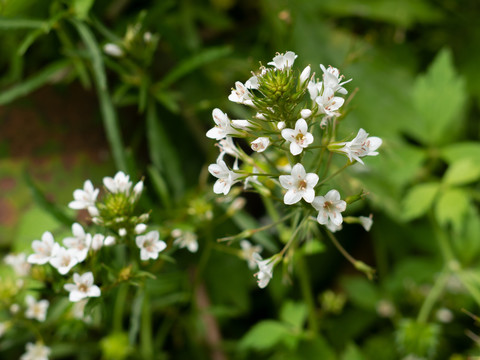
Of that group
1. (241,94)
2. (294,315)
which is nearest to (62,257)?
(241,94)

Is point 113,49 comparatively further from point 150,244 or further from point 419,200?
point 419,200

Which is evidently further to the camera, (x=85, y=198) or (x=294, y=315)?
(x=294, y=315)

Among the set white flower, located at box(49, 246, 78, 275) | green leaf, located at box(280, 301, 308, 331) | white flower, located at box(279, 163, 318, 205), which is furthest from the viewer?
green leaf, located at box(280, 301, 308, 331)

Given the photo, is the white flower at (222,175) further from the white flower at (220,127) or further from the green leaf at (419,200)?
the green leaf at (419,200)

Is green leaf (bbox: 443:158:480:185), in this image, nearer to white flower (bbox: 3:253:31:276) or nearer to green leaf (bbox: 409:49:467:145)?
green leaf (bbox: 409:49:467:145)

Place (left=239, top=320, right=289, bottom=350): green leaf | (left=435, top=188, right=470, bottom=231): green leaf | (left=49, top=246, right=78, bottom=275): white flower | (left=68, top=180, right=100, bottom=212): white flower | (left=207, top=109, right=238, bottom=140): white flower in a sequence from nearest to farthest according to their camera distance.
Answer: (left=207, top=109, right=238, bottom=140): white flower → (left=49, top=246, right=78, bottom=275): white flower → (left=68, top=180, right=100, bottom=212): white flower → (left=239, top=320, right=289, bottom=350): green leaf → (left=435, top=188, right=470, bottom=231): green leaf

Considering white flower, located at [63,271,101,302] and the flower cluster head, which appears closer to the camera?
the flower cluster head

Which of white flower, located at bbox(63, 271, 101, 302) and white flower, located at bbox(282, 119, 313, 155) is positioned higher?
white flower, located at bbox(63, 271, 101, 302)

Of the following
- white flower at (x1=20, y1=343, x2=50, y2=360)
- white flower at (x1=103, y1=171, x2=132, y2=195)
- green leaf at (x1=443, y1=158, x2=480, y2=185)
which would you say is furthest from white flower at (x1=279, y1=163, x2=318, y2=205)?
green leaf at (x1=443, y1=158, x2=480, y2=185)
